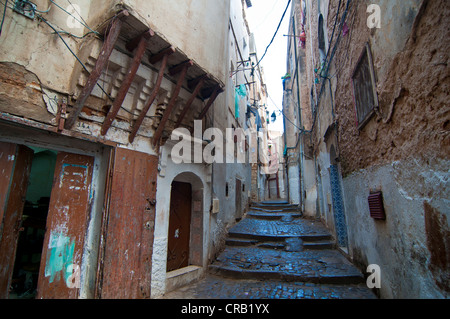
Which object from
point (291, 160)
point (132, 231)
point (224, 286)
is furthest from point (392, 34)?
point (291, 160)

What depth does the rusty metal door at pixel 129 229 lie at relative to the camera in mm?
3320

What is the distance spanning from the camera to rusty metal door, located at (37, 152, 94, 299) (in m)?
3.08

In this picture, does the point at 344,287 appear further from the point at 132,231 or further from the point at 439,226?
the point at 132,231

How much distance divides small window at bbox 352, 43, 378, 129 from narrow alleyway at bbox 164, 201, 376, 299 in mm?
3083

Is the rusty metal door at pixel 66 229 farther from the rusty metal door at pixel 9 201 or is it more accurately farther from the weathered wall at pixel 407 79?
the weathered wall at pixel 407 79

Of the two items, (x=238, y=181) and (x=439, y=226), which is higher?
(x=238, y=181)

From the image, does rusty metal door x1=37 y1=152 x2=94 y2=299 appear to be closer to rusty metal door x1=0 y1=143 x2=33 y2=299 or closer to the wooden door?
rusty metal door x1=0 y1=143 x2=33 y2=299

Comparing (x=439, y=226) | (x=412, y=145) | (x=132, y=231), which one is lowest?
(x=132, y=231)

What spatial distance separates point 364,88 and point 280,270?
13.5 ft

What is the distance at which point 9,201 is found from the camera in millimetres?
2848

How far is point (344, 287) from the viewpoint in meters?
4.11

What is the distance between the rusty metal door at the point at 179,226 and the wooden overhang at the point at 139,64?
1679 mm

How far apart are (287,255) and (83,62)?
625cm

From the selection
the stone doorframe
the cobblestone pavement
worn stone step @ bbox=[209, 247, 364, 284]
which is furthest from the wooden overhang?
worn stone step @ bbox=[209, 247, 364, 284]
